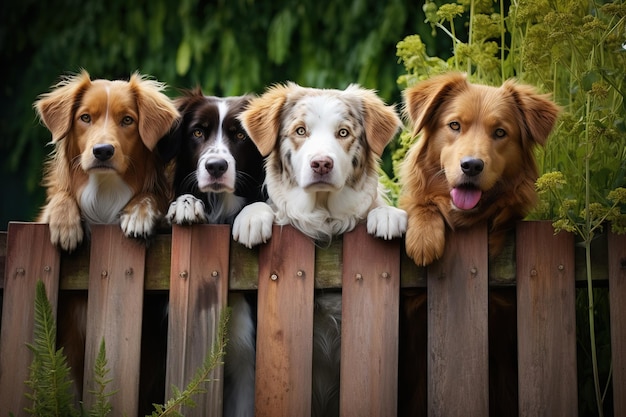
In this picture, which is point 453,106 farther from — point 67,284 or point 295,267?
point 67,284

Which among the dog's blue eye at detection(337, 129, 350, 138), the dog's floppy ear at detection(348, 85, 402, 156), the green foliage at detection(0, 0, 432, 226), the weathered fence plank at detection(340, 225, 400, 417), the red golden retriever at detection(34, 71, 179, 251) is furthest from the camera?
the green foliage at detection(0, 0, 432, 226)

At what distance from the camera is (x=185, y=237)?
3709 mm

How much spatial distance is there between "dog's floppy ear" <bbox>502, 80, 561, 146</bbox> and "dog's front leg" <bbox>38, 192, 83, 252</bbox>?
6.61 feet

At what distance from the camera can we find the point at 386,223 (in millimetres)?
3635

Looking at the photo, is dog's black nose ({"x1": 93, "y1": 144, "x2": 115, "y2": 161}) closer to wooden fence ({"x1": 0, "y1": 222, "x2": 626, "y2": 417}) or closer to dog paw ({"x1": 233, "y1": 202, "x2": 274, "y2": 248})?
wooden fence ({"x1": 0, "y1": 222, "x2": 626, "y2": 417})

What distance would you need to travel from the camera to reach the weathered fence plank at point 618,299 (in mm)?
3508

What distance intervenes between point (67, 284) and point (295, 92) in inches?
54.0

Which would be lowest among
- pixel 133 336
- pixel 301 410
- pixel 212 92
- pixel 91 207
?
pixel 301 410

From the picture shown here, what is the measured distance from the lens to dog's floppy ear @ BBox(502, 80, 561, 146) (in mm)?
3896

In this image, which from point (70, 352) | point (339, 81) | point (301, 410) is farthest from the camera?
point (339, 81)

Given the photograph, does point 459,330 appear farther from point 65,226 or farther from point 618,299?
point 65,226

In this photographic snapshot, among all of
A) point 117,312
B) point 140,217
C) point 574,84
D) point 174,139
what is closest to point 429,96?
point 574,84

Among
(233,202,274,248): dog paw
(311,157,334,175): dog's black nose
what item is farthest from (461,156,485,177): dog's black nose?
(233,202,274,248): dog paw

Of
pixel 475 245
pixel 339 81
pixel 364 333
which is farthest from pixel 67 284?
pixel 339 81
